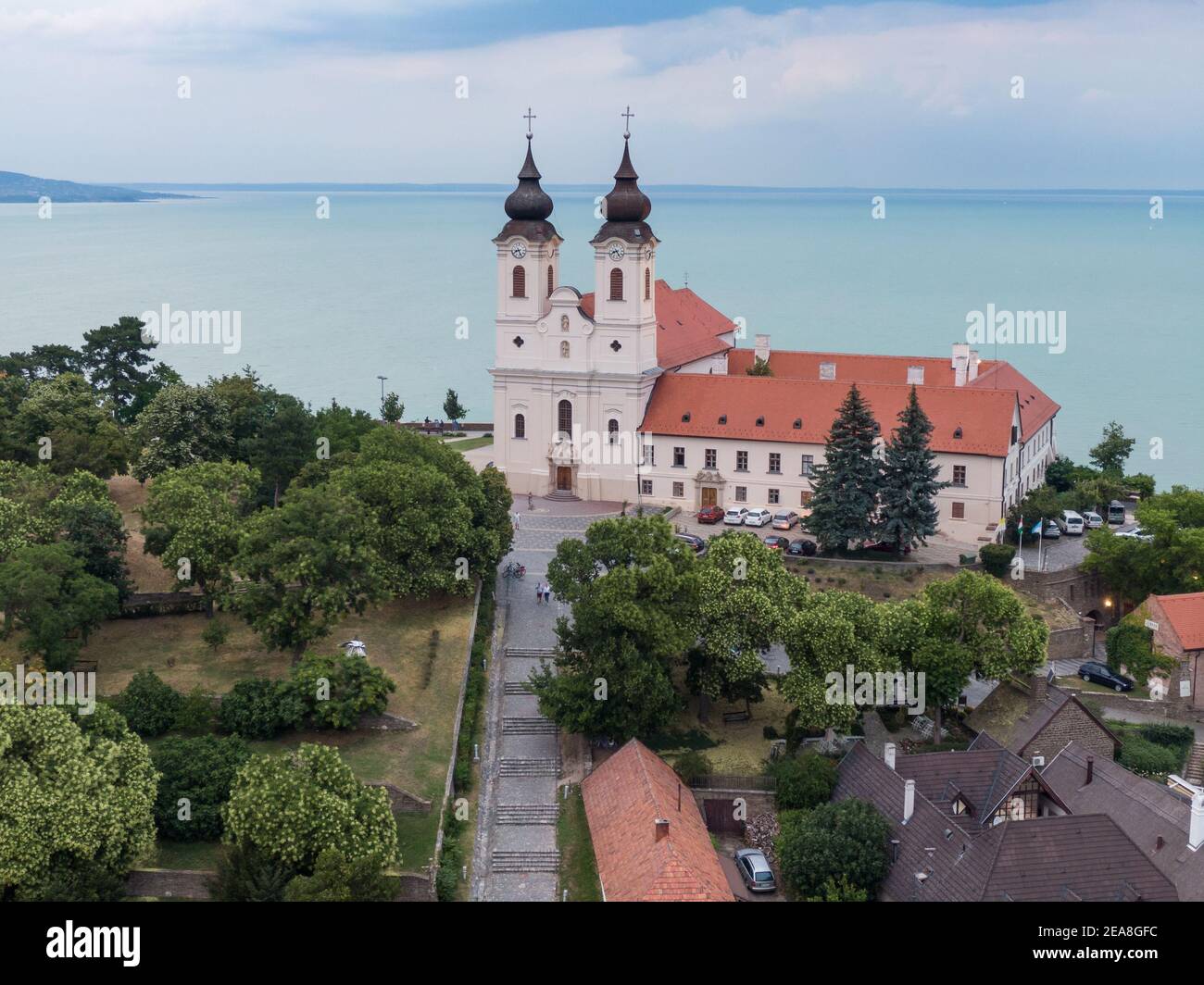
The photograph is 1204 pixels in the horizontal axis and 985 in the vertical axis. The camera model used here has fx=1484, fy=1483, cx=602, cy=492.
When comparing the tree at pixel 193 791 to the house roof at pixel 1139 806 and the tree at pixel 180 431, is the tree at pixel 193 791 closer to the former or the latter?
the house roof at pixel 1139 806

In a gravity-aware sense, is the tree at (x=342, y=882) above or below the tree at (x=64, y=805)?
below

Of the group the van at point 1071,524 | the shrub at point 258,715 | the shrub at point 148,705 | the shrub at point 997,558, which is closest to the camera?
the shrub at point 148,705

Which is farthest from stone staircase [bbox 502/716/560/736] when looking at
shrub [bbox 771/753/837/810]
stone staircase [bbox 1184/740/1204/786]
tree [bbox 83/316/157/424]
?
tree [bbox 83/316/157/424]

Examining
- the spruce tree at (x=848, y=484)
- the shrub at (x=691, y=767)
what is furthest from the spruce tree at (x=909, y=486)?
the shrub at (x=691, y=767)

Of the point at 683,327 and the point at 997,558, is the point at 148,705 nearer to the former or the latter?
the point at 997,558

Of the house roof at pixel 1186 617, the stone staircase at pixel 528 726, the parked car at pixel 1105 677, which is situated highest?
the house roof at pixel 1186 617
